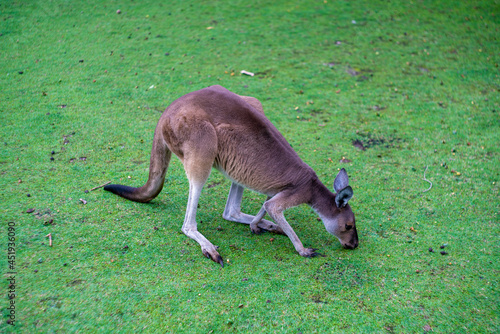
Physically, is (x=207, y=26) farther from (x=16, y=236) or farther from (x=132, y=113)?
(x=16, y=236)

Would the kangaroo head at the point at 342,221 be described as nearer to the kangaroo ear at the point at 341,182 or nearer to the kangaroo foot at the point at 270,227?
the kangaroo ear at the point at 341,182

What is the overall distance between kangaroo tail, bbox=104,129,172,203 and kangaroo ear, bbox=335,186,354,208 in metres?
1.63

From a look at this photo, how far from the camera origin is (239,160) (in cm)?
369

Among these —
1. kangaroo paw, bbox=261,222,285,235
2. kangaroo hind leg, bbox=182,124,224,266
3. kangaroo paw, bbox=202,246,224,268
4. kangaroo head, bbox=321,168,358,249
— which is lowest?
kangaroo paw, bbox=261,222,285,235

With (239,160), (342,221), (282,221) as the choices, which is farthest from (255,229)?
(342,221)

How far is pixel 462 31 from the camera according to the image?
341 inches

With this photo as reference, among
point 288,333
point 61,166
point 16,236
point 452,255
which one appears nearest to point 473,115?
point 452,255

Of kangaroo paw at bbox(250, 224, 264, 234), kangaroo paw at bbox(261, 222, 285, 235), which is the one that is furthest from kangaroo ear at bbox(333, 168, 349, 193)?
kangaroo paw at bbox(250, 224, 264, 234)

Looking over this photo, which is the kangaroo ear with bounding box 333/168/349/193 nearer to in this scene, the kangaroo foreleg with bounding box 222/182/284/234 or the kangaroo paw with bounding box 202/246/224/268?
the kangaroo foreleg with bounding box 222/182/284/234

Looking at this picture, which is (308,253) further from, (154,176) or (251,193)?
(154,176)

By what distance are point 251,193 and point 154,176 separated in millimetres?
1351

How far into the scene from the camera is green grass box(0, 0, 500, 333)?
9.87ft

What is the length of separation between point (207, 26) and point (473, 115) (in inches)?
200

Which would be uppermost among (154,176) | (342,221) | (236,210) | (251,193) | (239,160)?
(239,160)
